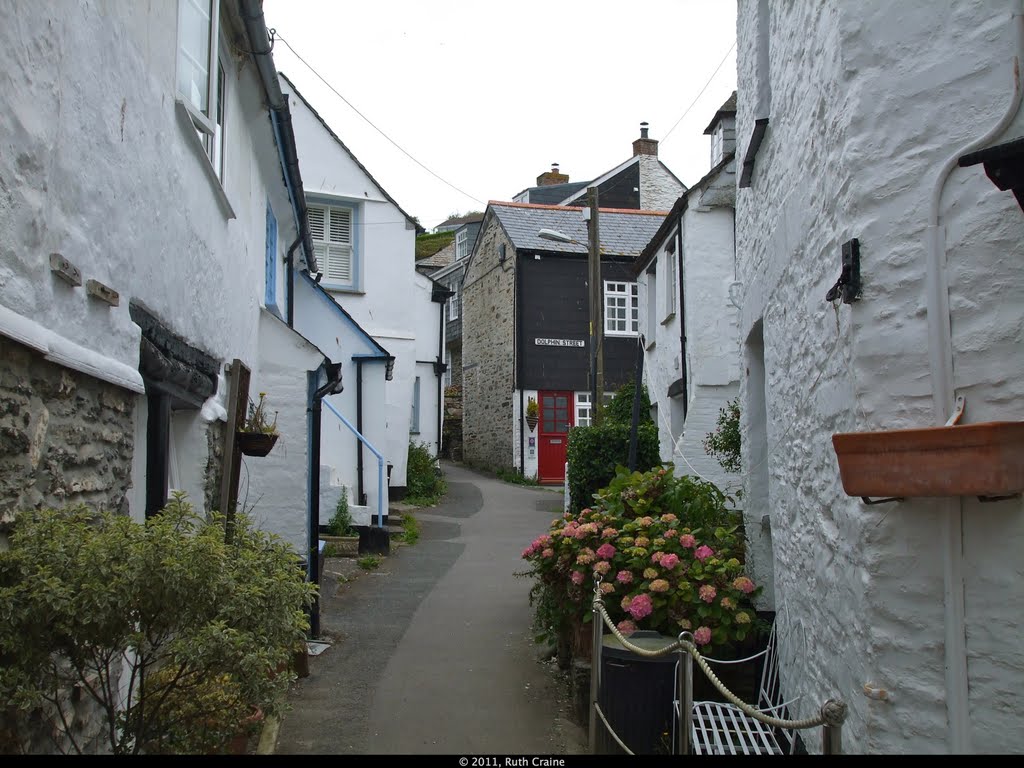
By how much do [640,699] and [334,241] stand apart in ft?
44.8

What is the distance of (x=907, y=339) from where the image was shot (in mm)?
3465

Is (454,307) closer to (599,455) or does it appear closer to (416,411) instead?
(416,411)

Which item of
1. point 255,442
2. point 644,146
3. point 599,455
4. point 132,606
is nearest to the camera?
point 132,606

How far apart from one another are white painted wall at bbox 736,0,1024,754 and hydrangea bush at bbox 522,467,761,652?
1260mm

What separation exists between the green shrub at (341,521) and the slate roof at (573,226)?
12.9 meters

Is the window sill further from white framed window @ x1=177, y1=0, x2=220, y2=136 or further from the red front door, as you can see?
the red front door

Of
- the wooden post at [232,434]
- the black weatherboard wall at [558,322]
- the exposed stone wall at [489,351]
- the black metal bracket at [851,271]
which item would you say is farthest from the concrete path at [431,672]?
the exposed stone wall at [489,351]

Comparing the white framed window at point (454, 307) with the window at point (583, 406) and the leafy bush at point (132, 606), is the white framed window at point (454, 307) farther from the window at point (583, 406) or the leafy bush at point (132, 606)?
the leafy bush at point (132, 606)

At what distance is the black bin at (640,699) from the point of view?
5.03 m

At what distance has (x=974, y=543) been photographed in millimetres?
3211

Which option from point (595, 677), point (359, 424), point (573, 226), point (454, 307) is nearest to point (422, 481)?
point (359, 424)

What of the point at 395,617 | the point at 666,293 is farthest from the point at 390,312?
the point at 395,617

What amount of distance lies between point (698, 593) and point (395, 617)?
4458 millimetres
